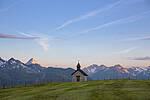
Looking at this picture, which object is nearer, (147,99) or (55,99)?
(147,99)

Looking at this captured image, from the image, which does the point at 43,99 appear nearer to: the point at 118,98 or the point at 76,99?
the point at 76,99

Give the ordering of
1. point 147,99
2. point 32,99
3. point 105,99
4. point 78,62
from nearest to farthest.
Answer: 1. point 147,99
2. point 105,99
3. point 32,99
4. point 78,62

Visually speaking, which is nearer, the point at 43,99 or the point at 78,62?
the point at 43,99

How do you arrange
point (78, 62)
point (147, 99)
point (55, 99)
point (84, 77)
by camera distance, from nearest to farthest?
point (147, 99) < point (55, 99) < point (84, 77) < point (78, 62)

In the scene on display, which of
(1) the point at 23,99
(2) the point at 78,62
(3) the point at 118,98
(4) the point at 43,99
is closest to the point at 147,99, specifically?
(3) the point at 118,98

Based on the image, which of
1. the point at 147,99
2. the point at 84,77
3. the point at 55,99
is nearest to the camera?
the point at 147,99

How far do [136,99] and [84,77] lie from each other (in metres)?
61.2

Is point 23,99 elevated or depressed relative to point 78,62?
depressed

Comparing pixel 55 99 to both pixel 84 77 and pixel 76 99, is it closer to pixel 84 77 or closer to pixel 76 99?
pixel 76 99

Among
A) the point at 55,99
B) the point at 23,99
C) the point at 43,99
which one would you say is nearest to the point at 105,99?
the point at 55,99

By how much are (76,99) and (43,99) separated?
6626 millimetres

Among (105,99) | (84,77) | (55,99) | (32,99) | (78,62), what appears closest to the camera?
(105,99)

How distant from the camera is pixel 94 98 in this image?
93.6 feet

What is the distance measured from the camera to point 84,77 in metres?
87.0
